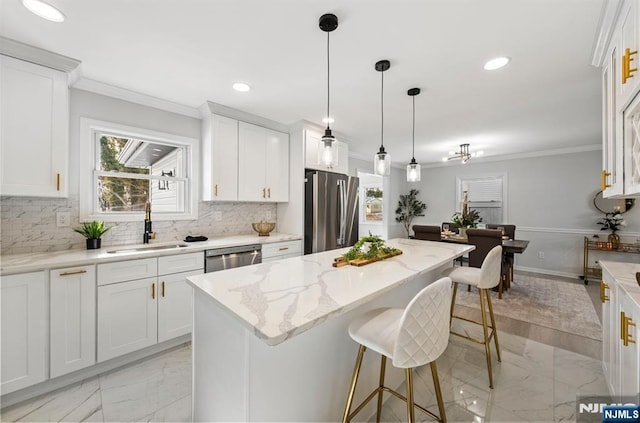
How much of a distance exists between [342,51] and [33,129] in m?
2.40

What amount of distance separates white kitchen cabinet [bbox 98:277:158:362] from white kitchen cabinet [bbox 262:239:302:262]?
1134 millimetres

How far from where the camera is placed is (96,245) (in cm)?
235

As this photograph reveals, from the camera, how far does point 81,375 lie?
197cm

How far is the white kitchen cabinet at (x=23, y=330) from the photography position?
1.65 metres

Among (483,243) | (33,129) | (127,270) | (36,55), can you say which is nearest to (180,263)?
(127,270)

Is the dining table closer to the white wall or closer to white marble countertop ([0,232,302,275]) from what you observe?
the white wall

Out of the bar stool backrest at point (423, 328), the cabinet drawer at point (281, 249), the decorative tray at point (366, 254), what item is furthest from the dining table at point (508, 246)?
the bar stool backrest at point (423, 328)

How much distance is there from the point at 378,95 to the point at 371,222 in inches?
163

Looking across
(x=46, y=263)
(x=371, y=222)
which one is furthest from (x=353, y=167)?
(x=46, y=263)

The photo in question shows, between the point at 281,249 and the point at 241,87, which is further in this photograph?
the point at 281,249

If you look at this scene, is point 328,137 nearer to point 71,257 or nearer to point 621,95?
point 621,95

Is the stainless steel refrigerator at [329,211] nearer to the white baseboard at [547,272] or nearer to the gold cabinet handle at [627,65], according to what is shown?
the gold cabinet handle at [627,65]

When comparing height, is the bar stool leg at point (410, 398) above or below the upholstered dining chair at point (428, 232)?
below

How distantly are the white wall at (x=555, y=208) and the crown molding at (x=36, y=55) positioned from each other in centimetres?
674
